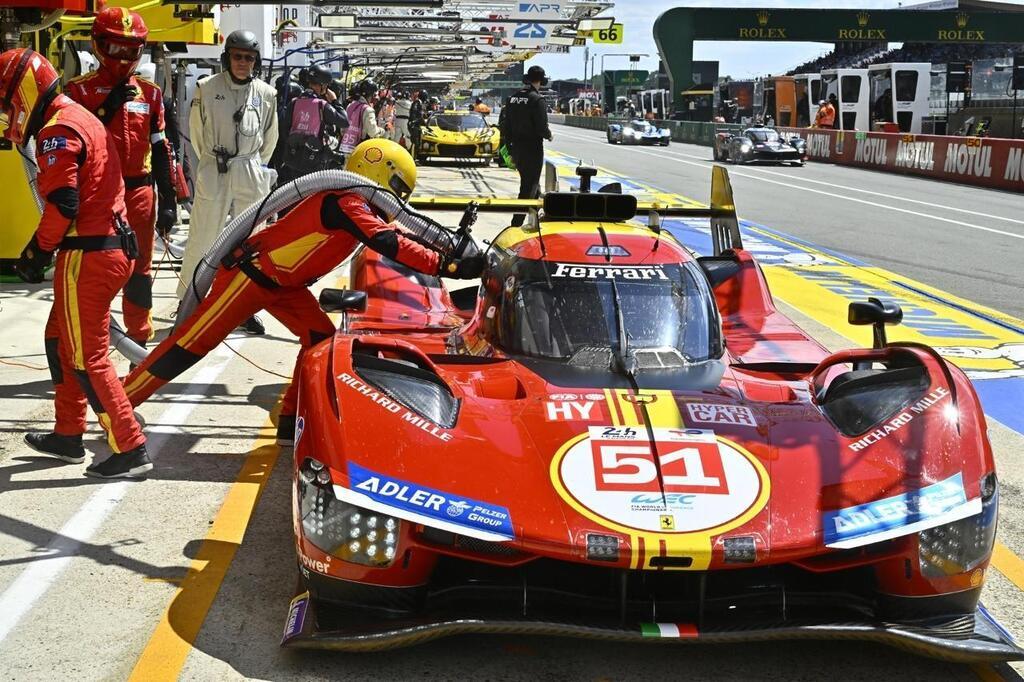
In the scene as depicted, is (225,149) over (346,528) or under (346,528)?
over

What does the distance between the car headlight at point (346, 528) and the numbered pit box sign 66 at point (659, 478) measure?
569mm

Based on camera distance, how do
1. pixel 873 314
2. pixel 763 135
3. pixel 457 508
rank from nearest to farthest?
1. pixel 457 508
2. pixel 873 314
3. pixel 763 135

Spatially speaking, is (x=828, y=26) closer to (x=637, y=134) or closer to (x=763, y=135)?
(x=637, y=134)

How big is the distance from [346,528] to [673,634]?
3.41ft

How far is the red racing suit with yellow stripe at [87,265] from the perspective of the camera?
5715 mm

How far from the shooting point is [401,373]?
4.81 metres

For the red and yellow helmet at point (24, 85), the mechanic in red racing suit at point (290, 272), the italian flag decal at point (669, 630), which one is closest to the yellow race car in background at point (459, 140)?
the mechanic in red racing suit at point (290, 272)

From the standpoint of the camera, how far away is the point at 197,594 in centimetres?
A: 459

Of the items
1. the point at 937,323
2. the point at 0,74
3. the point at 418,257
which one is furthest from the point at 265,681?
the point at 937,323

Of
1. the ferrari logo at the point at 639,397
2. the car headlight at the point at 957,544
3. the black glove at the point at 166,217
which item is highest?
the black glove at the point at 166,217

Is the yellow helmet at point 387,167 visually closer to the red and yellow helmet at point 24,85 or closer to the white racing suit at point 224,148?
the red and yellow helmet at point 24,85

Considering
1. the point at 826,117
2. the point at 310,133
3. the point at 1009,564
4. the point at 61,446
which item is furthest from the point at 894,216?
the point at 826,117

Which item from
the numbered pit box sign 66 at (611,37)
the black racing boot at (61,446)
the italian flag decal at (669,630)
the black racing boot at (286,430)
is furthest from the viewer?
the numbered pit box sign 66 at (611,37)

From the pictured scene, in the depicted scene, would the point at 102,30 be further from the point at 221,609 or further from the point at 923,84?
the point at 923,84
